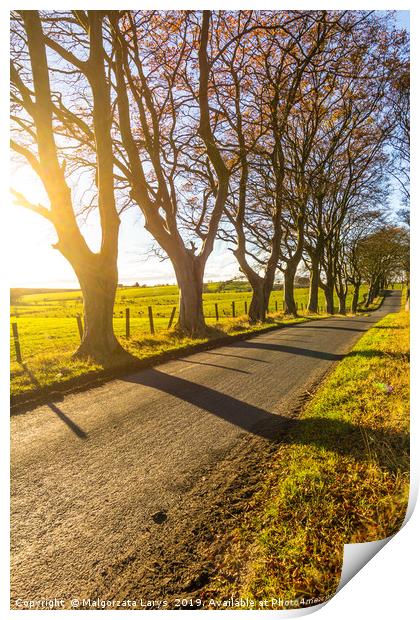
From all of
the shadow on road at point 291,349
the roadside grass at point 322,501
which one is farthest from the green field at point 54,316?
the roadside grass at point 322,501

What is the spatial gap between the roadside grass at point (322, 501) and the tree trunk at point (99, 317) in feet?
12.1

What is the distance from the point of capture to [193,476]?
7.75 ft

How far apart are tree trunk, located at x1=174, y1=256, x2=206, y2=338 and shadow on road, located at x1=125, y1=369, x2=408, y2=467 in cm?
478

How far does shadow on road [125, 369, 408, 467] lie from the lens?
2.46 meters

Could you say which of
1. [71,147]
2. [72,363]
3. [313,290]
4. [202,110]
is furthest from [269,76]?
[313,290]

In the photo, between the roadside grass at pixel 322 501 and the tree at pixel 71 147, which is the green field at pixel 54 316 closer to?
the tree at pixel 71 147

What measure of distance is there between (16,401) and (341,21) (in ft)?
17.0

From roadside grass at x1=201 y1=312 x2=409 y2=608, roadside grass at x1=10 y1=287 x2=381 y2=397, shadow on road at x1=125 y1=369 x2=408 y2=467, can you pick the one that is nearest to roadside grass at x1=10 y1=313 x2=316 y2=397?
roadside grass at x1=10 y1=287 x2=381 y2=397

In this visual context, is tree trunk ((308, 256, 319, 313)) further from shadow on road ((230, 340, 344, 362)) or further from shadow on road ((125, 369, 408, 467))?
shadow on road ((125, 369, 408, 467))

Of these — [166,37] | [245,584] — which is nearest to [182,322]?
[166,37]

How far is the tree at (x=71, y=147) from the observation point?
4.62 m

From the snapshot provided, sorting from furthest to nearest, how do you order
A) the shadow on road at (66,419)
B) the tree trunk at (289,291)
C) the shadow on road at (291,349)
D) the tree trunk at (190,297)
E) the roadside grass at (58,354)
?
1. the tree trunk at (289,291)
2. the tree trunk at (190,297)
3. the shadow on road at (291,349)
4. the roadside grass at (58,354)
5. the shadow on road at (66,419)

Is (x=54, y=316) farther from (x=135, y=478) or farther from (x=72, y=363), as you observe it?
(x=135, y=478)
